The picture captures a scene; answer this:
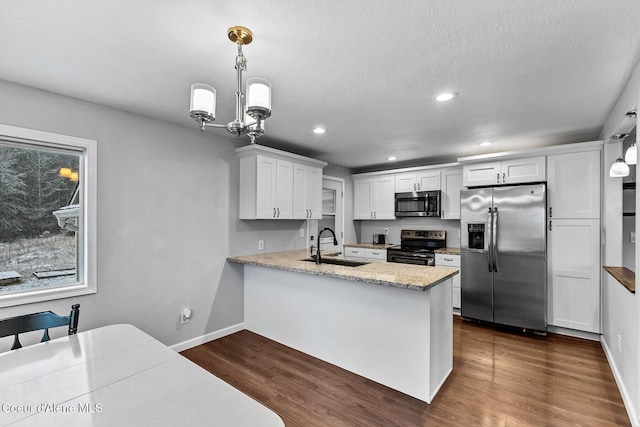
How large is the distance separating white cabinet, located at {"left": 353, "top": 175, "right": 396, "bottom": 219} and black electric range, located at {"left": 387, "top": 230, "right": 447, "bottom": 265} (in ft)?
1.63

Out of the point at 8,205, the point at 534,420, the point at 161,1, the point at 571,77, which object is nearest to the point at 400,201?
the point at 571,77

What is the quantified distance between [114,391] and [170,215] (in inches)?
85.9

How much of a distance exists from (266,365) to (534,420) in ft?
7.08

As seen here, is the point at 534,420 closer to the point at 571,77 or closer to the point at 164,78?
the point at 571,77

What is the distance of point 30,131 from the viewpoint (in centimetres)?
223

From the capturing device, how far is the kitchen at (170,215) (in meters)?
2.27

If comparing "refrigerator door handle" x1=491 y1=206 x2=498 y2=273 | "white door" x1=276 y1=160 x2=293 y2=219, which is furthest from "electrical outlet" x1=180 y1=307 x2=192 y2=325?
"refrigerator door handle" x1=491 y1=206 x2=498 y2=273

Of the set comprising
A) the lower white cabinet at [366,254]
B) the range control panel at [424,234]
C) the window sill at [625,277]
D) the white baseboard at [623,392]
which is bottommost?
the white baseboard at [623,392]

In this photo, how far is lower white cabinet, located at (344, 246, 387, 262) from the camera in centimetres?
495

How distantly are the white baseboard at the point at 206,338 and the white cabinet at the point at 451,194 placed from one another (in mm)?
3427

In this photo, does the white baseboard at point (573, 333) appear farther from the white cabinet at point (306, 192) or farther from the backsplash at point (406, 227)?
the white cabinet at point (306, 192)

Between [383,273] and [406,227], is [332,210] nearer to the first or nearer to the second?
[406,227]

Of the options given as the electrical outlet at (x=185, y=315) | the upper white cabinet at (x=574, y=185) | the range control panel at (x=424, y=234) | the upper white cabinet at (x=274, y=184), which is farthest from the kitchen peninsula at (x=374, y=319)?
the range control panel at (x=424, y=234)

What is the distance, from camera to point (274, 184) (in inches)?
147
